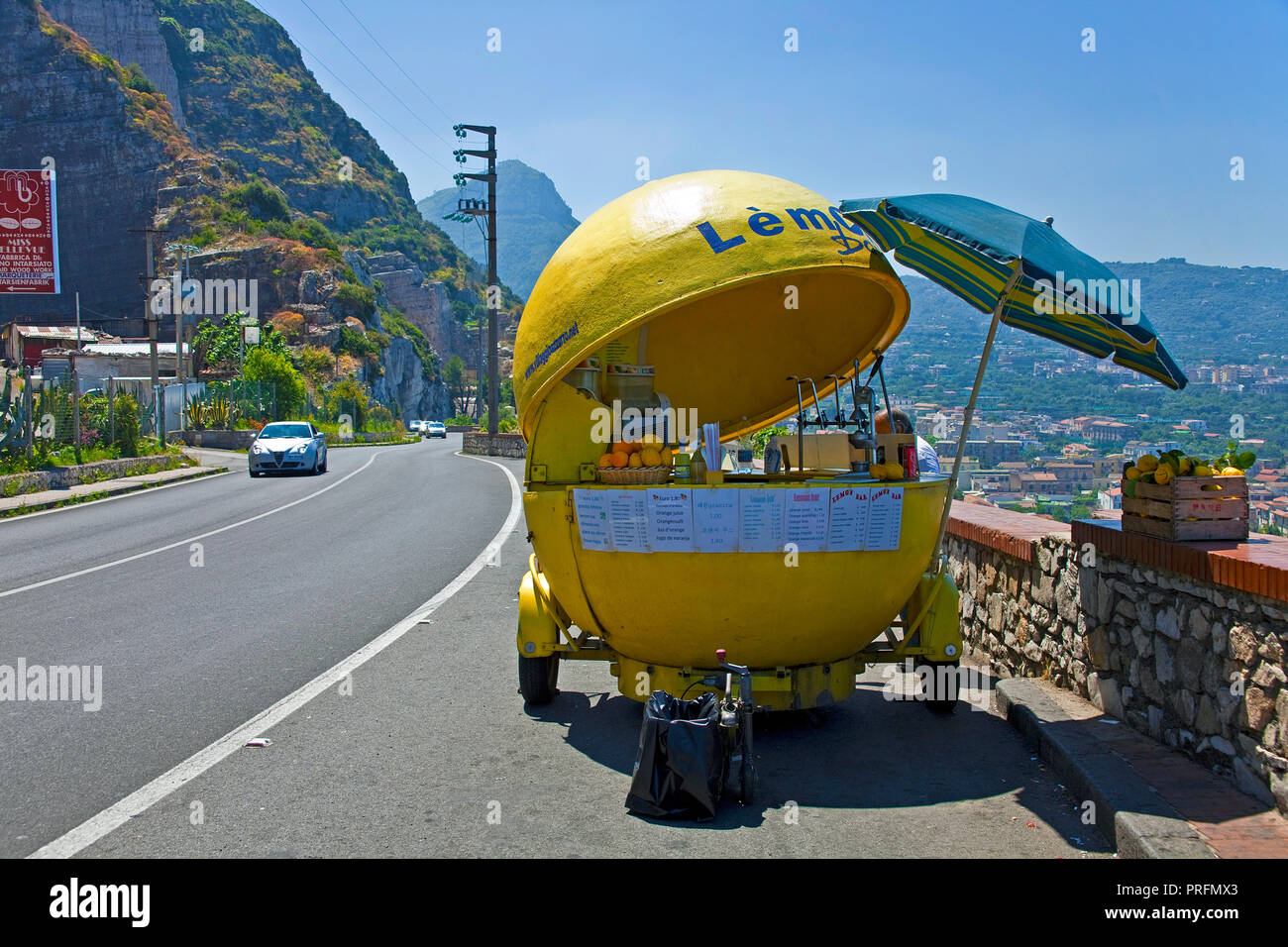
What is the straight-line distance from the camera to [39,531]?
17.0 meters

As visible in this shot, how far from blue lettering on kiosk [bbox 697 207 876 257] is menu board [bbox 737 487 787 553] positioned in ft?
4.42

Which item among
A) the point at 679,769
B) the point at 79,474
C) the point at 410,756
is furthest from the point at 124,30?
the point at 679,769

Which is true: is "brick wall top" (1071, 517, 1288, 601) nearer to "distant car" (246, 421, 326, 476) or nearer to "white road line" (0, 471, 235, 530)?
"white road line" (0, 471, 235, 530)

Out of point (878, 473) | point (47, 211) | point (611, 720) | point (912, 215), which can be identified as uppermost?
point (47, 211)

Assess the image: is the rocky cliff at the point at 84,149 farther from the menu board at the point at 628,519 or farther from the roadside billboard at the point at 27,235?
the menu board at the point at 628,519

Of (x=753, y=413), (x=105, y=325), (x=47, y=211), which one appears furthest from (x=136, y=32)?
(x=753, y=413)

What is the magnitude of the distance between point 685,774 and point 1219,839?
218 cm

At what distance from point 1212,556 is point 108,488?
25364mm

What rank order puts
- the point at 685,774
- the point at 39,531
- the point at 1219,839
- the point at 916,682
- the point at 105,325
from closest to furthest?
the point at 1219,839 → the point at 685,774 → the point at 916,682 → the point at 39,531 → the point at 105,325

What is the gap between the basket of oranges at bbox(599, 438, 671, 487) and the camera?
18.8ft

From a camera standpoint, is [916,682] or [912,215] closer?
[912,215]

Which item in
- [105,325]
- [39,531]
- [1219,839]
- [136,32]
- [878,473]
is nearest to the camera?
[1219,839]

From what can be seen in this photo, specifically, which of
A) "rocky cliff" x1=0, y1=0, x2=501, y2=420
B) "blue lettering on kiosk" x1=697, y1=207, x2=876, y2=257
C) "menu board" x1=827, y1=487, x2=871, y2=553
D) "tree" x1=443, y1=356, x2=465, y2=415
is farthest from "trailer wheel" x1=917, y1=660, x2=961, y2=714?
"tree" x1=443, y1=356, x2=465, y2=415
